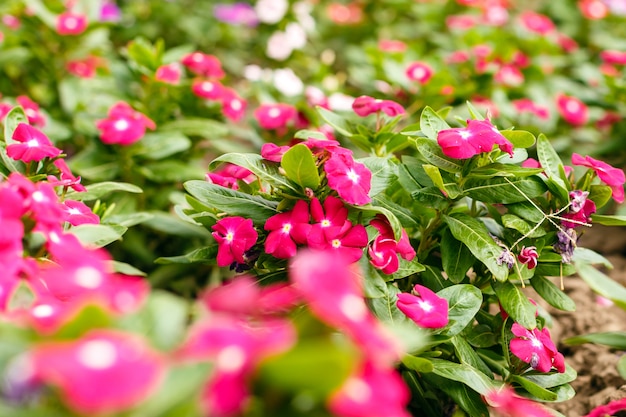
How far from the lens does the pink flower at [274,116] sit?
7.66 ft

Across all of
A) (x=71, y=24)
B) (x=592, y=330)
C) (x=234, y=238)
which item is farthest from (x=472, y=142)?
(x=71, y=24)

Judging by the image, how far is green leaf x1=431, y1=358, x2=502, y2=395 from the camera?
1.40 meters

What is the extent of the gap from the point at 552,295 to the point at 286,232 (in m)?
0.72

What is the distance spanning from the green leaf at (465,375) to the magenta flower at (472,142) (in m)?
0.47

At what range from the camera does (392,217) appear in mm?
1394

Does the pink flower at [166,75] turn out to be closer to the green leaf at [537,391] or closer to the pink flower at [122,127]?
the pink flower at [122,127]

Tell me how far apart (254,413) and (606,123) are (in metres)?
2.81

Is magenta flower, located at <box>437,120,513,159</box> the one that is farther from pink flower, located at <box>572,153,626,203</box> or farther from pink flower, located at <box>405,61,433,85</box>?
pink flower, located at <box>405,61,433,85</box>

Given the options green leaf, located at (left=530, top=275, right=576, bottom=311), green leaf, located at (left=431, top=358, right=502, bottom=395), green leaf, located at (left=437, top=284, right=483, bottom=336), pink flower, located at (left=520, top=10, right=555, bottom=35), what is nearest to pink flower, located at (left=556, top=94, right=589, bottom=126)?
pink flower, located at (left=520, top=10, right=555, bottom=35)

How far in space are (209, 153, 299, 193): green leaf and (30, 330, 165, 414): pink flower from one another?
2.53ft

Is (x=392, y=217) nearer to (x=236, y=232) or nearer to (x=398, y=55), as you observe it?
(x=236, y=232)

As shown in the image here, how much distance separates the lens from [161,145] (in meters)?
2.23

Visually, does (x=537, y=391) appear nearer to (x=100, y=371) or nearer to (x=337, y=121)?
(x=337, y=121)

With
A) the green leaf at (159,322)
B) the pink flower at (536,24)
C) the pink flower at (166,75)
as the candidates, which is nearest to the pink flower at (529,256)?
the green leaf at (159,322)
